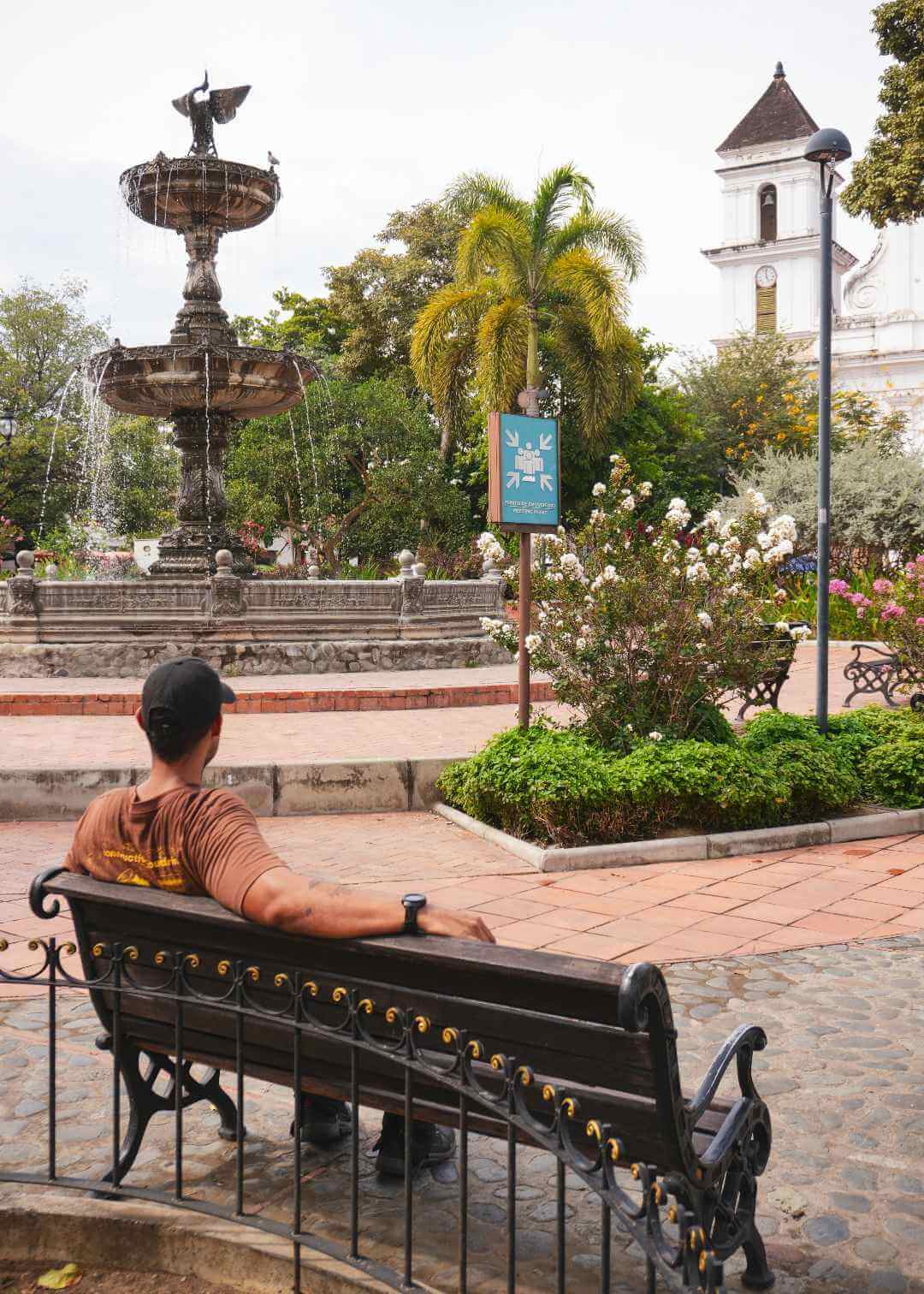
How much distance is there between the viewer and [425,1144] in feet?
10.6

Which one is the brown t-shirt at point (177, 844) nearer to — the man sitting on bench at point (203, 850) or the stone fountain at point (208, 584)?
the man sitting on bench at point (203, 850)

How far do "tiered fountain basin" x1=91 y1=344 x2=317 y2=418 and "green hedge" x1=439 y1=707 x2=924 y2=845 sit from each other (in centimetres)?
1007

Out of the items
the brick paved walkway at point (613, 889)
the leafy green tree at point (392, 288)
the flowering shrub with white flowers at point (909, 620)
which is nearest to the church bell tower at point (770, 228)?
the leafy green tree at point (392, 288)

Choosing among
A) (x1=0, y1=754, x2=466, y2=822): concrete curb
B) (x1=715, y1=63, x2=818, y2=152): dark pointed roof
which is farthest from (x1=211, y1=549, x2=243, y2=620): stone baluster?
(x1=715, y1=63, x2=818, y2=152): dark pointed roof

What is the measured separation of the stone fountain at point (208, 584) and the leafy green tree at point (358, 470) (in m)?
14.6

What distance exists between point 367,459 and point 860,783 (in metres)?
27.7

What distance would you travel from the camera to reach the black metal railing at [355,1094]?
7.45 feet

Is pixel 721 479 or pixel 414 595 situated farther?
pixel 721 479

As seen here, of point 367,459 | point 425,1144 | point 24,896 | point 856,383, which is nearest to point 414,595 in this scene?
point 24,896

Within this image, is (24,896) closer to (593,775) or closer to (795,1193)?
(593,775)

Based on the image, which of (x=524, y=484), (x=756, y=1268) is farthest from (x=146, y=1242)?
(x=524, y=484)

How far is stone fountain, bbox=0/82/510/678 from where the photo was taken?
16.0 meters

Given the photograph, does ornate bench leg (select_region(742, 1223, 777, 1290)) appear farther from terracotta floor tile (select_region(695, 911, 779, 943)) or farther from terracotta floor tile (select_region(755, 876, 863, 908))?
terracotta floor tile (select_region(755, 876, 863, 908))

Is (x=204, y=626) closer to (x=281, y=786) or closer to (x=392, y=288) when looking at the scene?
(x=281, y=786)
